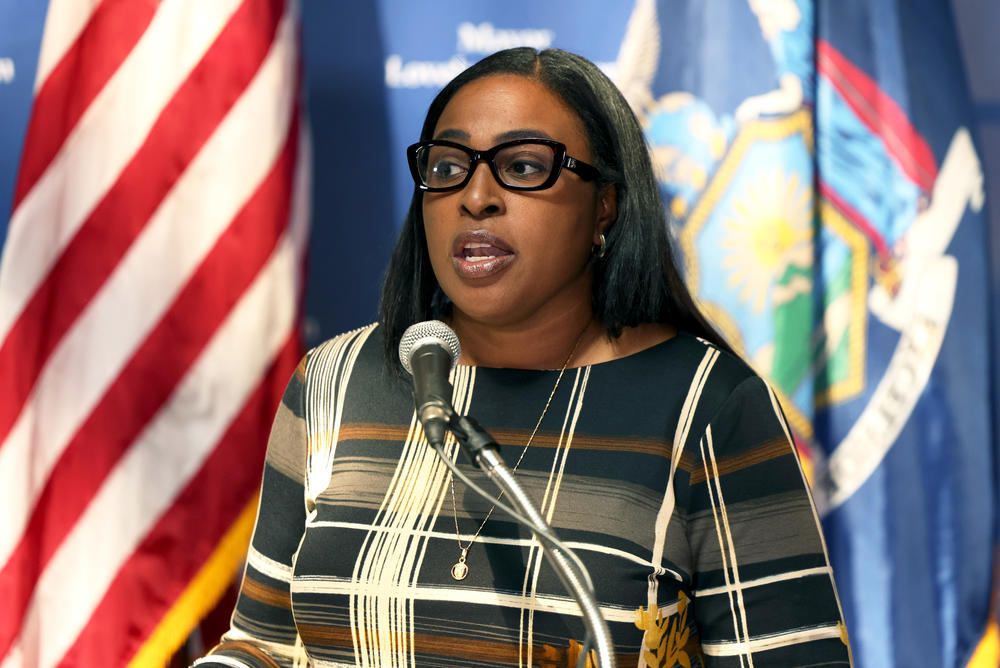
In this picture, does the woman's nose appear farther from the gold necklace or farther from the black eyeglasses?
the gold necklace

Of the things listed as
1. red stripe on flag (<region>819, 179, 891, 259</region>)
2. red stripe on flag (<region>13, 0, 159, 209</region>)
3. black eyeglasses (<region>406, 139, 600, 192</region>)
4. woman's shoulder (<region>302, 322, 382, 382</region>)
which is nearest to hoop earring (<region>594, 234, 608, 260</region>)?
black eyeglasses (<region>406, 139, 600, 192</region>)

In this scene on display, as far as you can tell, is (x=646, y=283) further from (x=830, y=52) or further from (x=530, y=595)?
(x=830, y=52)

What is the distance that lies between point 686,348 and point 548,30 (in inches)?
39.6

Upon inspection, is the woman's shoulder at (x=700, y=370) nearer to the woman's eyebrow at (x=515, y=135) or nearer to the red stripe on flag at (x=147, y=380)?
the woman's eyebrow at (x=515, y=135)

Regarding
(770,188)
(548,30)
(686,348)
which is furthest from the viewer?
(548,30)

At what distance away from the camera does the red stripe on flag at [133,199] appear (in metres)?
1.66

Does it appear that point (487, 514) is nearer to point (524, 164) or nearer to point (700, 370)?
point (700, 370)

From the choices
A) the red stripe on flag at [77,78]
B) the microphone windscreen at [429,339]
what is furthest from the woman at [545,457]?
the red stripe on flag at [77,78]

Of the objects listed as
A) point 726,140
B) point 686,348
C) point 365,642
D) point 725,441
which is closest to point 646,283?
point 686,348

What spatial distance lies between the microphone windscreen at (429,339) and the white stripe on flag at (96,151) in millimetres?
953

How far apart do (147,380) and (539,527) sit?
1.11 m

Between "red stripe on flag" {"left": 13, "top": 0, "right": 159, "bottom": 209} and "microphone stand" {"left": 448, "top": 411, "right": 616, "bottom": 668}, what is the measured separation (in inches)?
46.9

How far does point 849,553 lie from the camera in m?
1.91

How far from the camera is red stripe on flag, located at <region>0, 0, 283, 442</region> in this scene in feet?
5.45
